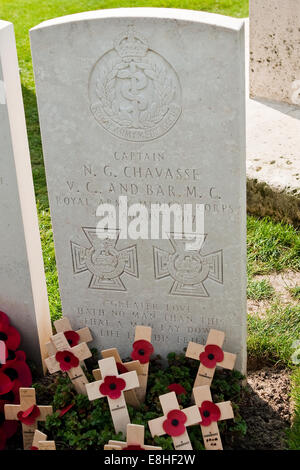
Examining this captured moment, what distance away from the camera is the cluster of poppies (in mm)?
2988

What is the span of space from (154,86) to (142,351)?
117cm

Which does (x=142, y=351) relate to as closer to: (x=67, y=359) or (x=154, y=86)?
(x=67, y=359)

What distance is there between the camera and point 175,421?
2.70m

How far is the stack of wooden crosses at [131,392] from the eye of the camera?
269 cm

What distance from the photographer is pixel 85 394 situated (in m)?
3.00

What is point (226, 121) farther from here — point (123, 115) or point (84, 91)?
point (84, 91)

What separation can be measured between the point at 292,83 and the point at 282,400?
8.52ft

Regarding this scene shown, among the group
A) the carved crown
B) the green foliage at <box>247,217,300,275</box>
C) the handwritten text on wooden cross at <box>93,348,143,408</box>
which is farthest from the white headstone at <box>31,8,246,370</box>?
the green foliage at <box>247,217,300,275</box>

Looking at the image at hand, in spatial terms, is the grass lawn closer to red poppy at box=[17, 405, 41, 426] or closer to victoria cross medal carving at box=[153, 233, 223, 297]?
victoria cross medal carving at box=[153, 233, 223, 297]

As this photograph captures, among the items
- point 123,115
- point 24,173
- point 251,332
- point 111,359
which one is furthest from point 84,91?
point 251,332

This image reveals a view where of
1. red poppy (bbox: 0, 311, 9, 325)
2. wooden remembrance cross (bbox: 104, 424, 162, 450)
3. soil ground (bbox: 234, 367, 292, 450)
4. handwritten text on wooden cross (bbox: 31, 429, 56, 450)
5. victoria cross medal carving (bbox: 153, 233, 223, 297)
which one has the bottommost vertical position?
soil ground (bbox: 234, 367, 292, 450)

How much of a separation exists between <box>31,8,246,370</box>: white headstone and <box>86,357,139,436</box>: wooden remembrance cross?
36cm

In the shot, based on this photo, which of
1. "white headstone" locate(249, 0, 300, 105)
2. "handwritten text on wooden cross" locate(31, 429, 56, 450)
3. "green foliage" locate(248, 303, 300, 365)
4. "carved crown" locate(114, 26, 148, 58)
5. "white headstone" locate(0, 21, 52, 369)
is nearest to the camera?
"carved crown" locate(114, 26, 148, 58)

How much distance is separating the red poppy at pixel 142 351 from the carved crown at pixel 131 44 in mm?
1257
